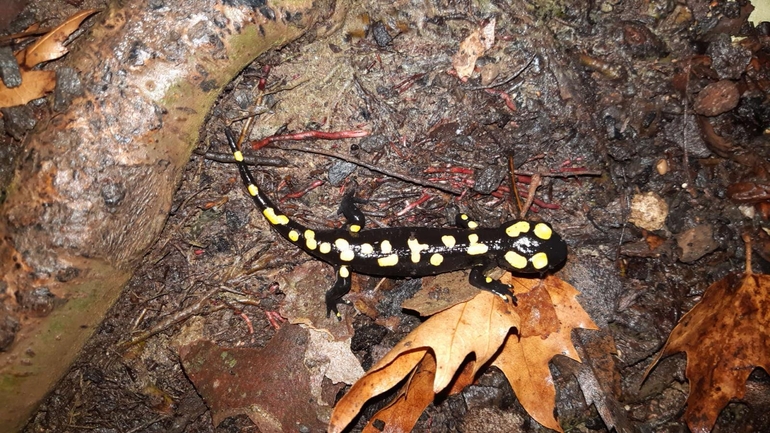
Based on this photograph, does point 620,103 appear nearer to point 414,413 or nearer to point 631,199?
point 631,199

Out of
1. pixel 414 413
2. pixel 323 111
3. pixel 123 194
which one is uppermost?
pixel 123 194

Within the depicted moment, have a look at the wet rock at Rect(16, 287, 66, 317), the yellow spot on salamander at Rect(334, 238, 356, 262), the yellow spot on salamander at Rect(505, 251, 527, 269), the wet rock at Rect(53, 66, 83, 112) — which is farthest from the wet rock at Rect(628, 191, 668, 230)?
the wet rock at Rect(16, 287, 66, 317)

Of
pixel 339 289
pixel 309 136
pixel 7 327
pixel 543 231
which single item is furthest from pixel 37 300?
pixel 543 231

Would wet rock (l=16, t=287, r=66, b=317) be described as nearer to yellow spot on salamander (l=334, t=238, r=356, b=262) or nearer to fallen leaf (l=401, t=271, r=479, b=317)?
yellow spot on salamander (l=334, t=238, r=356, b=262)

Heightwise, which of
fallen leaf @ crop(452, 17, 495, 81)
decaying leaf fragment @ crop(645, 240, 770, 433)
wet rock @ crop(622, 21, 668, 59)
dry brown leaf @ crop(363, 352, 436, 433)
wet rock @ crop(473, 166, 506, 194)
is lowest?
decaying leaf fragment @ crop(645, 240, 770, 433)

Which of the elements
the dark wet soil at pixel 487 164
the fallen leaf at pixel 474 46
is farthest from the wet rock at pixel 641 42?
the fallen leaf at pixel 474 46

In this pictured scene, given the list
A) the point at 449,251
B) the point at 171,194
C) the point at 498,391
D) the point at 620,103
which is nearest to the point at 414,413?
the point at 498,391
